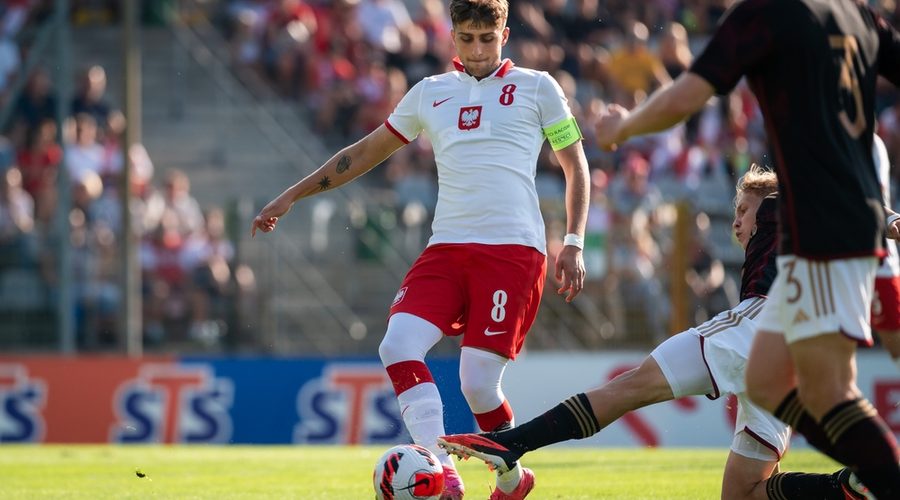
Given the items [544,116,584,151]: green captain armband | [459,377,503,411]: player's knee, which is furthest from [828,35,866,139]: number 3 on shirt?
[459,377,503,411]: player's knee

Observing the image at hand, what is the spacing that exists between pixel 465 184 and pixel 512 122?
40cm

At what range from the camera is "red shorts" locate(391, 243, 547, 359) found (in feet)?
19.0

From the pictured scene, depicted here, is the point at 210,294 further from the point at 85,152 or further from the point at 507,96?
the point at 507,96

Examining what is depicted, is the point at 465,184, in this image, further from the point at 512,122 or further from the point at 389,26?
the point at 389,26

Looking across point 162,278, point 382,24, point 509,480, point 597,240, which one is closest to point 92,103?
point 162,278

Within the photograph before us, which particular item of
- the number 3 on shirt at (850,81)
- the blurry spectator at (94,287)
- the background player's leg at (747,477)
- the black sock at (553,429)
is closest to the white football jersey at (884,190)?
the number 3 on shirt at (850,81)

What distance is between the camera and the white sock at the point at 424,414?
18.3ft

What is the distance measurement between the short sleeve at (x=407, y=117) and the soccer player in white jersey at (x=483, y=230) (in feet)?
0.05

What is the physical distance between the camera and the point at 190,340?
1443cm

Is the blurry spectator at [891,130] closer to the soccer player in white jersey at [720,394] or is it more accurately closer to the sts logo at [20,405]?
the soccer player in white jersey at [720,394]

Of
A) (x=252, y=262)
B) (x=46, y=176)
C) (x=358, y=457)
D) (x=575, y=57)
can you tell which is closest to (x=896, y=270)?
(x=358, y=457)

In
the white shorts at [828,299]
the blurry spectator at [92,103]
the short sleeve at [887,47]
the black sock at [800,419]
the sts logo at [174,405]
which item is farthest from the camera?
the blurry spectator at [92,103]

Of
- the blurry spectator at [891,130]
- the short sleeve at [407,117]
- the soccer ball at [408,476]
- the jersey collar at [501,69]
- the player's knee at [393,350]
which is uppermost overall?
the blurry spectator at [891,130]

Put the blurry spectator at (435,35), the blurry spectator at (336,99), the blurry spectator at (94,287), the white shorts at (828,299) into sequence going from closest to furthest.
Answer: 1. the white shorts at (828,299)
2. the blurry spectator at (94,287)
3. the blurry spectator at (336,99)
4. the blurry spectator at (435,35)
